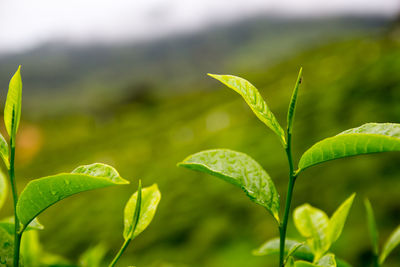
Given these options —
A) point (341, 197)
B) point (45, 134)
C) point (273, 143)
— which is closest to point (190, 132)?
point (273, 143)

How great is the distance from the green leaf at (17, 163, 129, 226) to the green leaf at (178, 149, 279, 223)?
16cm

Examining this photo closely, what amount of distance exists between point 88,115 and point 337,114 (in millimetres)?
64905

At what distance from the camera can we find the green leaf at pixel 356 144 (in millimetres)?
587

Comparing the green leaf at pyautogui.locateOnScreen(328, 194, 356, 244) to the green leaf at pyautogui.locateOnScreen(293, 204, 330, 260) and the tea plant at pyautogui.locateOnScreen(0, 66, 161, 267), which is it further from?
the tea plant at pyautogui.locateOnScreen(0, 66, 161, 267)

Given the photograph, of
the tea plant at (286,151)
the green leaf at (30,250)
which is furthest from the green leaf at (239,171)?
the green leaf at (30,250)

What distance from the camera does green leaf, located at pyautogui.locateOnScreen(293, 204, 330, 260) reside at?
2.91ft

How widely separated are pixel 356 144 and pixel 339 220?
0.96 ft

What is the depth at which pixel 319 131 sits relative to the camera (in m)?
11.2

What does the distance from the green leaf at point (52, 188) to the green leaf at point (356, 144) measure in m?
0.37

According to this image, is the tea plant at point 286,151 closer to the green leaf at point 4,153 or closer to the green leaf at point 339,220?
the green leaf at point 339,220

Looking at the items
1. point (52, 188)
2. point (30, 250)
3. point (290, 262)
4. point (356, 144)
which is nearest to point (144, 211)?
point (52, 188)

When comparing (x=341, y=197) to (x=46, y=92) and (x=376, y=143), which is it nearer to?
(x=376, y=143)

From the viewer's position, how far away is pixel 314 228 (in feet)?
3.13

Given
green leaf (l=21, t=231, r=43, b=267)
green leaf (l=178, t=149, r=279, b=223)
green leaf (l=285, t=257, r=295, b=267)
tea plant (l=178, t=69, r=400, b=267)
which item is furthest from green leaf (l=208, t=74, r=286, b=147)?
green leaf (l=21, t=231, r=43, b=267)
